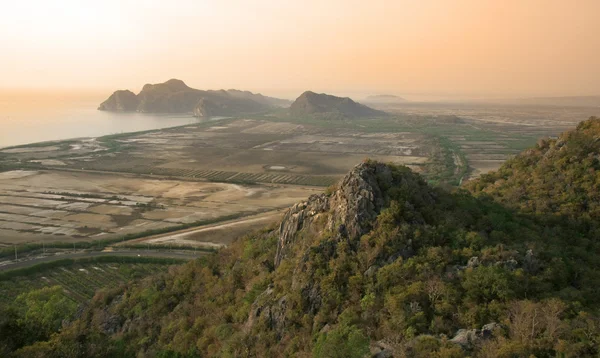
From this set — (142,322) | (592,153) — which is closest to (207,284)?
(142,322)

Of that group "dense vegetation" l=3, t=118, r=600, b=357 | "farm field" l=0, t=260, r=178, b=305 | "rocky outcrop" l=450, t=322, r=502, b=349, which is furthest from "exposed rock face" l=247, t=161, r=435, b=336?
"farm field" l=0, t=260, r=178, b=305

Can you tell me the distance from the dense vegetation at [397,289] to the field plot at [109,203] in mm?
32461

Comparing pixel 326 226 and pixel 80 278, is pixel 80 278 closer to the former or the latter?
pixel 80 278

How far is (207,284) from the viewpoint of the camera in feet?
77.7

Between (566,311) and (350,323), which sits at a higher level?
(566,311)

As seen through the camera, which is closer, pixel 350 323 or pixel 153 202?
pixel 350 323

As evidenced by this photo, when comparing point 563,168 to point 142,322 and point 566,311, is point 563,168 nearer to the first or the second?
point 566,311

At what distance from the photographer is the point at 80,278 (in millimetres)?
39969

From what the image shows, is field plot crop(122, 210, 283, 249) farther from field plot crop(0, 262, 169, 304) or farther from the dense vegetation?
the dense vegetation

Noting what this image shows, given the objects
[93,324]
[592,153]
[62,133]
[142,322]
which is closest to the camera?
[142,322]

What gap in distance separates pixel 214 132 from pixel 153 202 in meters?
99.6

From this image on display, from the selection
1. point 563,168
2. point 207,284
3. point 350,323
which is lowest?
point 207,284

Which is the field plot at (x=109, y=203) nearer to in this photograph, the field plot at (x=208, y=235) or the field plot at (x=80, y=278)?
the field plot at (x=208, y=235)

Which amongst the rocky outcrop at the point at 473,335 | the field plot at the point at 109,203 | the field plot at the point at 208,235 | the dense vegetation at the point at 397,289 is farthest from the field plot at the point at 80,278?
the rocky outcrop at the point at 473,335
